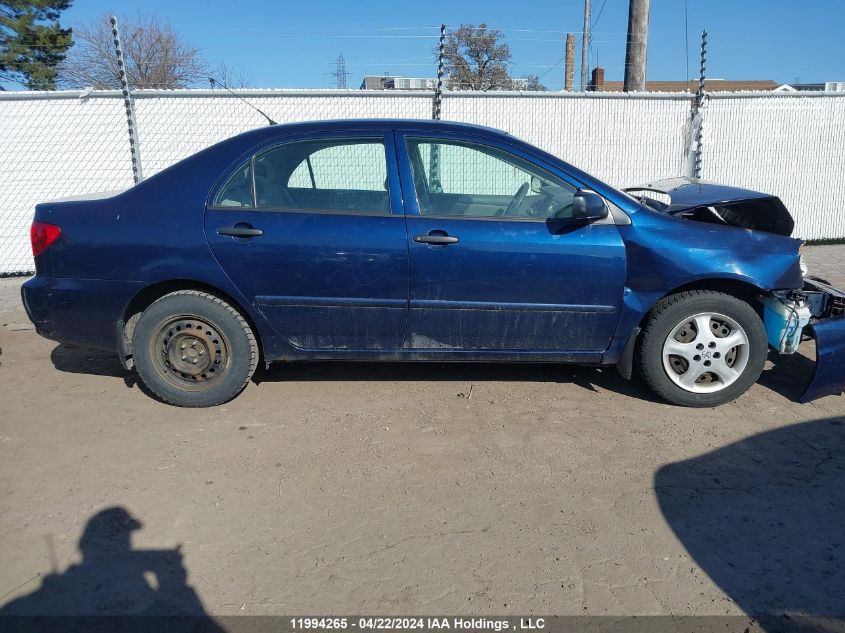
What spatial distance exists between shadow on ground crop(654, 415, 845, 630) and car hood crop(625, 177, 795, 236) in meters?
1.49

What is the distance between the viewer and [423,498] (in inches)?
127

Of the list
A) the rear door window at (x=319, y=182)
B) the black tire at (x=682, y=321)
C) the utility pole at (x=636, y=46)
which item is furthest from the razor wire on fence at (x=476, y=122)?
the black tire at (x=682, y=321)

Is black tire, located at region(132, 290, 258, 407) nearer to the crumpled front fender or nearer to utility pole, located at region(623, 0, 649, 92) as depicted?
the crumpled front fender

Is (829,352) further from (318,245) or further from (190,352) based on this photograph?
(190,352)

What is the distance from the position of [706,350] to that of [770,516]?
1.30 m

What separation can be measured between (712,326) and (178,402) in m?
3.45

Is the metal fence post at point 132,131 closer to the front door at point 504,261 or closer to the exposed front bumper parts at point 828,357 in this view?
the front door at point 504,261

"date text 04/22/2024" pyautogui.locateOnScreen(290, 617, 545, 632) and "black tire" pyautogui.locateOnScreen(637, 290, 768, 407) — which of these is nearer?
"date text 04/22/2024" pyautogui.locateOnScreen(290, 617, 545, 632)

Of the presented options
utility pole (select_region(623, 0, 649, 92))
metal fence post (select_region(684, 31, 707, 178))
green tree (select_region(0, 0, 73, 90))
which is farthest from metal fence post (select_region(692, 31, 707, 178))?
green tree (select_region(0, 0, 73, 90))

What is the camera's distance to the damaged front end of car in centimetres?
410

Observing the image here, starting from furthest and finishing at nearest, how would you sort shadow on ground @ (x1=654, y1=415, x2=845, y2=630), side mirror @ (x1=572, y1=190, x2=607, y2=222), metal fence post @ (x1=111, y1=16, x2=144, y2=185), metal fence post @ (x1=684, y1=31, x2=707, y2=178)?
metal fence post @ (x1=684, y1=31, x2=707, y2=178), metal fence post @ (x1=111, y1=16, x2=144, y2=185), side mirror @ (x1=572, y1=190, x2=607, y2=222), shadow on ground @ (x1=654, y1=415, x2=845, y2=630)

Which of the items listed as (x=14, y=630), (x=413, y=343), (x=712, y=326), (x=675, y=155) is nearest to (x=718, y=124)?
(x=675, y=155)

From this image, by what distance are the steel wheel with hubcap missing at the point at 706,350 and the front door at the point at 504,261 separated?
443 millimetres

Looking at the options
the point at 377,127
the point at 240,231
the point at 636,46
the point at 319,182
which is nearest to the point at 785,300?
the point at 377,127
